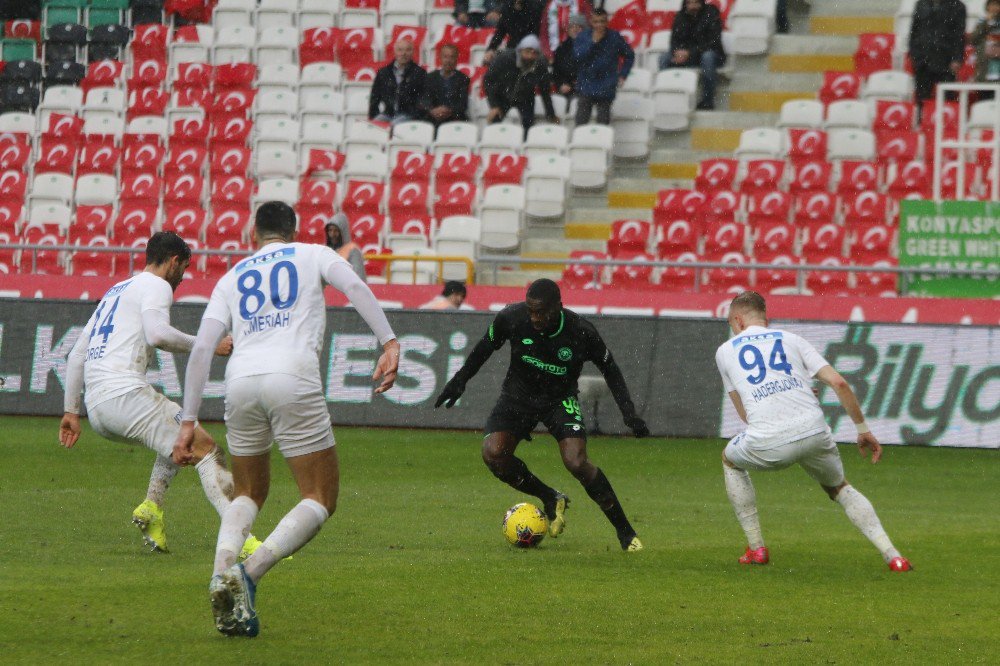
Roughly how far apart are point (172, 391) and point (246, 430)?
39.8 ft

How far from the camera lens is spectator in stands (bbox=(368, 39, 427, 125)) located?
2444cm

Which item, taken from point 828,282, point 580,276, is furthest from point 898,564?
point 580,276

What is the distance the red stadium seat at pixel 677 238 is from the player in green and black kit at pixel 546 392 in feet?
36.7

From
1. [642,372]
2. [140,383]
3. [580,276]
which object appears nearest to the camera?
[140,383]

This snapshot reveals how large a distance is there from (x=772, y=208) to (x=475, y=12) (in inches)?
273

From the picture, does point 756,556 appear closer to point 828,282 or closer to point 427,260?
point 828,282

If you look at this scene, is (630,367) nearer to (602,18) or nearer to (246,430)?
(602,18)

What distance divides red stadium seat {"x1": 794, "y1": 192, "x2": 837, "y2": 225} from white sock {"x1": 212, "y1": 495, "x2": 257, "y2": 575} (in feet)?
50.3

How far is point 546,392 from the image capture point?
10883 mm

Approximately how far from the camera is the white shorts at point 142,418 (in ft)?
32.7

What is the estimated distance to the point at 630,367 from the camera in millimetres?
18500

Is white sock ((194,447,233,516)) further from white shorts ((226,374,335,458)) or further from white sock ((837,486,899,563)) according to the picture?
white sock ((837,486,899,563))

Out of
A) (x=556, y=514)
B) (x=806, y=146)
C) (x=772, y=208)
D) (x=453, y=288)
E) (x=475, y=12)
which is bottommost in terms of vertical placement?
(x=556, y=514)

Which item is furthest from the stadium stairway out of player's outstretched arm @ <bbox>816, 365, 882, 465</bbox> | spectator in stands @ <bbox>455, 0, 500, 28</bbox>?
player's outstretched arm @ <bbox>816, 365, 882, 465</bbox>
